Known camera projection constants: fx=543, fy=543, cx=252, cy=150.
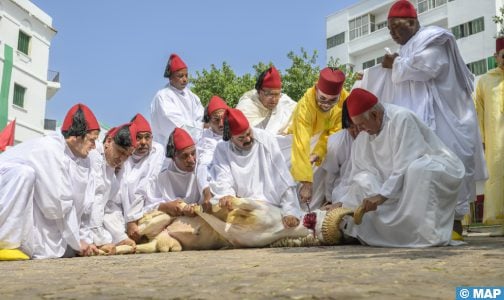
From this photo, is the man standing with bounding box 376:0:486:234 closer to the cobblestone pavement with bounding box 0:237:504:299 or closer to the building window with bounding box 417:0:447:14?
the cobblestone pavement with bounding box 0:237:504:299

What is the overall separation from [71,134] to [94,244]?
1.09 m

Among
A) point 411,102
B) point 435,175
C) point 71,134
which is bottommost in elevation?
point 435,175

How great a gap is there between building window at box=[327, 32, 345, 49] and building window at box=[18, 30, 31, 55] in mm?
18375

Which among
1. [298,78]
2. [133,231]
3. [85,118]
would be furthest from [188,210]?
[298,78]

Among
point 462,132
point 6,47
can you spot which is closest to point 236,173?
point 462,132

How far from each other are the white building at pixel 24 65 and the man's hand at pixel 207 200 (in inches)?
659

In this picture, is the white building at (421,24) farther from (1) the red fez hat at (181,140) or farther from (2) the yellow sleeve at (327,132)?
(1) the red fez hat at (181,140)

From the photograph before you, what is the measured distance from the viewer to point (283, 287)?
218 centimetres

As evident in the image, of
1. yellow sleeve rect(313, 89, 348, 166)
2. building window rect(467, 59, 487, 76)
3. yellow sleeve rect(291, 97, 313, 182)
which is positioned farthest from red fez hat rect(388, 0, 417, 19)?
building window rect(467, 59, 487, 76)

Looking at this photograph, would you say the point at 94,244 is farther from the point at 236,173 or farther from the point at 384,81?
the point at 384,81

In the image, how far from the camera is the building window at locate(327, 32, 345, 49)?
1307 inches

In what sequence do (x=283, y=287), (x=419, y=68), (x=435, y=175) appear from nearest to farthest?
(x=283, y=287) < (x=435, y=175) < (x=419, y=68)

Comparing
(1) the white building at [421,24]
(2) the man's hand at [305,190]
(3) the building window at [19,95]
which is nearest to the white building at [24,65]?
(3) the building window at [19,95]

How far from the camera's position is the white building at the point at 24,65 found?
66.9 feet
